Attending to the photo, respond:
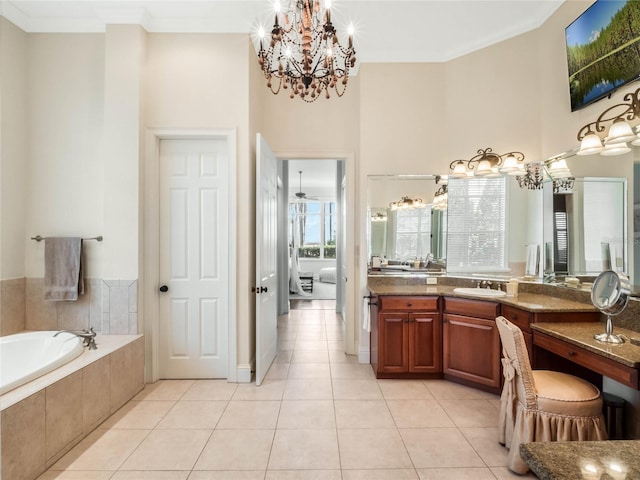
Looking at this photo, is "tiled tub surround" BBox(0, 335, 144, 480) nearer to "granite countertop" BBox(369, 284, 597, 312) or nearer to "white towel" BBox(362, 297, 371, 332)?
"white towel" BBox(362, 297, 371, 332)

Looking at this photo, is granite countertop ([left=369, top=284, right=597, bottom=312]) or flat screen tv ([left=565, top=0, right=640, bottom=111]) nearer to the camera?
flat screen tv ([left=565, top=0, right=640, bottom=111])

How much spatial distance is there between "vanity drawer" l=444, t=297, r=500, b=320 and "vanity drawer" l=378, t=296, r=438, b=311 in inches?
5.0

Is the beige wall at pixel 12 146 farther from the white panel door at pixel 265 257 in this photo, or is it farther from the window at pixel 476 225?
the window at pixel 476 225

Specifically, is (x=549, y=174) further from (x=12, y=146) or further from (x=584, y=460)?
(x=12, y=146)

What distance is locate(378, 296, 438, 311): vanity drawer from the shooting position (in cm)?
326

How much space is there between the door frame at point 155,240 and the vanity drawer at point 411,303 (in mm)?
1498

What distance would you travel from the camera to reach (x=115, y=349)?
272 centimetres

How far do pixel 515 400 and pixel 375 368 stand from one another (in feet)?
4.77

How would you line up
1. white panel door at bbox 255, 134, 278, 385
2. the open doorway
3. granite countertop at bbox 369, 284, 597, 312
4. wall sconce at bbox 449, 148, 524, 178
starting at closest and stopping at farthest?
granite countertop at bbox 369, 284, 597, 312
white panel door at bbox 255, 134, 278, 385
wall sconce at bbox 449, 148, 524, 178
the open doorway

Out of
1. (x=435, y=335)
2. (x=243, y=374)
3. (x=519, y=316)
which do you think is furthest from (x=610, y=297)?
(x=243, y=374)

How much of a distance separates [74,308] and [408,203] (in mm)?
3579

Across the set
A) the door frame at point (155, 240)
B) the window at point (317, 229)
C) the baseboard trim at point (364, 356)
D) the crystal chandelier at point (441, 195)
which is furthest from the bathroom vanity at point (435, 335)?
the window at point (317, 229)

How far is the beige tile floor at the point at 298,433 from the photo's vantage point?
2012mm

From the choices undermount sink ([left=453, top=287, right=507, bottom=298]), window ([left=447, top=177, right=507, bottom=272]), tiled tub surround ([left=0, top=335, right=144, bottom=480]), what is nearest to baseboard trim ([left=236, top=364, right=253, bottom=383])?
tiled tub surround ([left=0, top=335, right=144, bottom=480])
